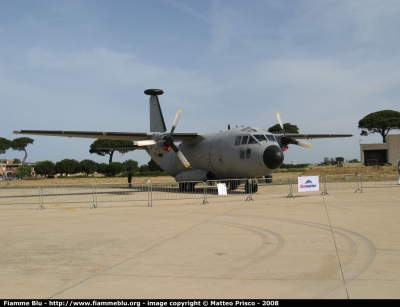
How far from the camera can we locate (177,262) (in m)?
7.08

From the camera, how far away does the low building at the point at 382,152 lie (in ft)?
215

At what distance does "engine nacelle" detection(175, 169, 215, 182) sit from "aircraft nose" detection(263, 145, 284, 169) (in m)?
5.54

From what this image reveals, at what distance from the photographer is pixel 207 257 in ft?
24.3

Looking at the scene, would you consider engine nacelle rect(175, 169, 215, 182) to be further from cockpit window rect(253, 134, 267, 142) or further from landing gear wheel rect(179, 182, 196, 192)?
cockpit window rect(253, 134, 267, 142)

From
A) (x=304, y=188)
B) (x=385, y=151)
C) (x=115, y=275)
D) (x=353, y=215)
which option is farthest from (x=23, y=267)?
(x=385, y=151)

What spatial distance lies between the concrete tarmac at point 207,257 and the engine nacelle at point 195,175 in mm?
12501

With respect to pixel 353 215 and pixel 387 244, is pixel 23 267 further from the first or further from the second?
pixel 353 215

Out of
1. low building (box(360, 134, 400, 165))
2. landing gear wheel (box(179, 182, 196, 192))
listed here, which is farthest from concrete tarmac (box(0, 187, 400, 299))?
low building (box(360, 134, 400, 165))

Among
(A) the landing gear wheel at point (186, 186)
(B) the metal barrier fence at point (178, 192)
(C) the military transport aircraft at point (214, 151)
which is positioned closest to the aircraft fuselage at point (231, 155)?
(C) the military transport aircraft at point (214, 151)

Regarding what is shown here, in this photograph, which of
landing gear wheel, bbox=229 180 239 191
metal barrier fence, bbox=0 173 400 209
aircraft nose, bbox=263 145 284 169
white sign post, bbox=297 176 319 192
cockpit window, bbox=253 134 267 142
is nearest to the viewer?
metal barrier fence, bbox=0 173 400 209

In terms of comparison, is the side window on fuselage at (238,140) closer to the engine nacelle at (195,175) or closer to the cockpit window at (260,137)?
the cockpit window at (260,137)

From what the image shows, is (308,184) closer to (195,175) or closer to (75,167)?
(195,175)

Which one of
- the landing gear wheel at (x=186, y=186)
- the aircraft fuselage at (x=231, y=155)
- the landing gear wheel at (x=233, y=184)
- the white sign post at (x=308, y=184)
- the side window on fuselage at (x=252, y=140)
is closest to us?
the white sign post at (x=308, y=184)

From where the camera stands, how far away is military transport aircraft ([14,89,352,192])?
2206 centimetres
